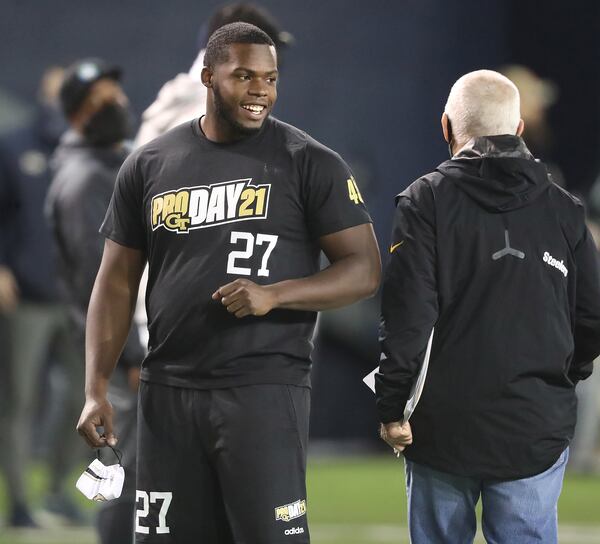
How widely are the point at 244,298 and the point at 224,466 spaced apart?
0.49m

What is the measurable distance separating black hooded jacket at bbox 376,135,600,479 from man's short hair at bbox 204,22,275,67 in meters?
0.59

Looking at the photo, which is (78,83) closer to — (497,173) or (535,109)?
(497,173)

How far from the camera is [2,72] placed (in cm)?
1094

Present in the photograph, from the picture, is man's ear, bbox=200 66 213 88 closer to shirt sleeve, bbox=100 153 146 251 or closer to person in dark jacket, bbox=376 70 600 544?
shirt sleeve, bbox=100 153 146 251

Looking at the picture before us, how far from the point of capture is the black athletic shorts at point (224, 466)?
3863 mm

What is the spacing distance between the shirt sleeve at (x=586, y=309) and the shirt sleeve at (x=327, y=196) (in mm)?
632

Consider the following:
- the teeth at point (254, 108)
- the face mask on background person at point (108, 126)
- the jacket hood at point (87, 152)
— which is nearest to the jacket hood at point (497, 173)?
the teeth at point (254, 108)

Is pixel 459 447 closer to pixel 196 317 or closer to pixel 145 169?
pixel 196 317

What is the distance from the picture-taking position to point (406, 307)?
392 centimetres

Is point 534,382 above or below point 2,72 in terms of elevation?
below

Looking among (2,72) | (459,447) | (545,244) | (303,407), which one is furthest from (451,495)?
(2,72)

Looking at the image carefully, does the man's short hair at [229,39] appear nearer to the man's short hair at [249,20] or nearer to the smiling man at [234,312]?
the smiling man at [234,312]

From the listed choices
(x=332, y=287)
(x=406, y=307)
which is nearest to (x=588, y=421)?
(x=406, y=307)

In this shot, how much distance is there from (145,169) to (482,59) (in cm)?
805
